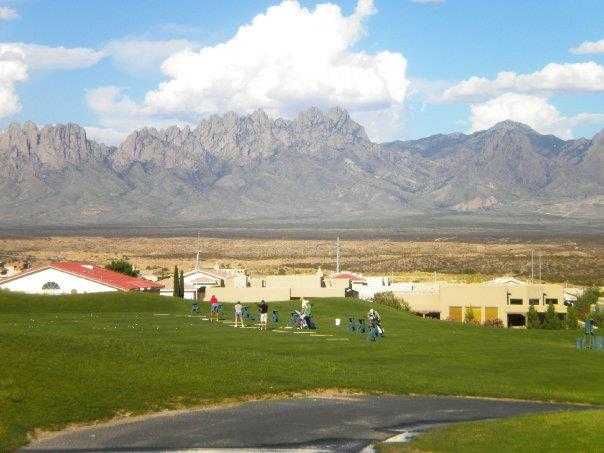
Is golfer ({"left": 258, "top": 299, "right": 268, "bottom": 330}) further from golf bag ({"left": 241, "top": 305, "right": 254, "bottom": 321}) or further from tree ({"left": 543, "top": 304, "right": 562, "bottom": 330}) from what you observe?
tree ({"left": 543, "top": 304, "right": 562, "bottom": 330})

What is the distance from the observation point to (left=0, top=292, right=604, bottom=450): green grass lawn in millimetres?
28281

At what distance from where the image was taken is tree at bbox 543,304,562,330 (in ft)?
281

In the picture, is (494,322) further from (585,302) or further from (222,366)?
(222,366)

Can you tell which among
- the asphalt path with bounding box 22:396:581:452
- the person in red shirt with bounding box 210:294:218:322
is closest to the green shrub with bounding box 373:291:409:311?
the person in red shirt with bounding box 210:294:218:322

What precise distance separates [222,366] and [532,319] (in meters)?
58.1

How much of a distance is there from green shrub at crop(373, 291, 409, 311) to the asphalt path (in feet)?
185

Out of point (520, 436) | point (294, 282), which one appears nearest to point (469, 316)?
point (294, 282)

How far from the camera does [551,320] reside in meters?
87.1

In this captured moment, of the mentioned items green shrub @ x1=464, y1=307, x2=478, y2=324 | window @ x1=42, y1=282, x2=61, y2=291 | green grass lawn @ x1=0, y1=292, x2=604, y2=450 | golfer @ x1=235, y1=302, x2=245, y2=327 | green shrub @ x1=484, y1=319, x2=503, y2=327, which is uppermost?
window @ x1=42, y1=282, x2=61, y2=291

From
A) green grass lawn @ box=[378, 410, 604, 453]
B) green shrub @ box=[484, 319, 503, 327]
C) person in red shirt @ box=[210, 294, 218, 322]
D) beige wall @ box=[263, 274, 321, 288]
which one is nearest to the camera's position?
green grass lawn @ box=[378, 410, 604, 453]

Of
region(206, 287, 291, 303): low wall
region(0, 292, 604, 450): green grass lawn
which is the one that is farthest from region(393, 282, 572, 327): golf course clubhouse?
region(0, 292, 604, 450): green grass lawn

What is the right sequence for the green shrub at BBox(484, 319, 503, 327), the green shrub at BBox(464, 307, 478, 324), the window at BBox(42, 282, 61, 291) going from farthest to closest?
the green shrub at BBox(464, 307, 478, 324), the green shrub at BBox(484, 319, 503, 327), the window at BBox(42, 282, 61, 291)

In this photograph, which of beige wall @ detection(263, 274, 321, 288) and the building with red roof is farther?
beige wall @ detection(263, 274, 321, 288)

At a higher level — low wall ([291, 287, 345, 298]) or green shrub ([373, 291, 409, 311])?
low wall ([291, 287, 345, 298])
